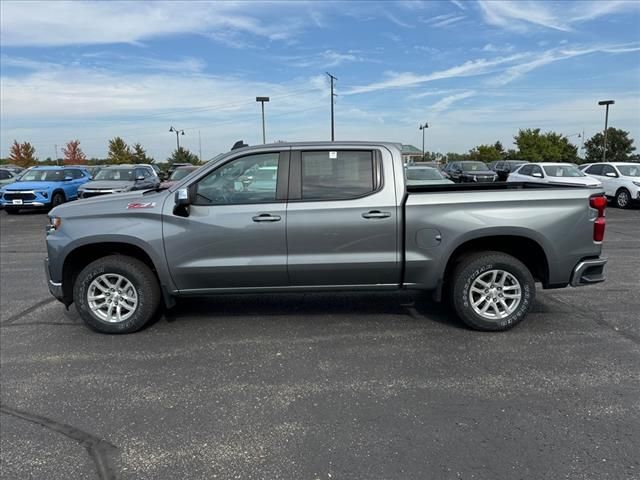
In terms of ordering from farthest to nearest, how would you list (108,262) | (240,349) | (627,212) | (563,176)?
(563,176), (627,212), (108,262), (240,349)

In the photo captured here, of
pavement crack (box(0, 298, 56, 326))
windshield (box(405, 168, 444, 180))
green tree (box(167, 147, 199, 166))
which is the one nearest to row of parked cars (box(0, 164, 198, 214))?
windshield (box(405, 168, 444, 180))

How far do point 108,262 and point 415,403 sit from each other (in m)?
3.20

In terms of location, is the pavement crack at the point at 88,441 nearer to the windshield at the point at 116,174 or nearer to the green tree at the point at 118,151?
the windshield at the point at 116,174

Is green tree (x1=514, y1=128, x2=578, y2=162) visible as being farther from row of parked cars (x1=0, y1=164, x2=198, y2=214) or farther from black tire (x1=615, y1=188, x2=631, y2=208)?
row of parked cars (x1=0, y1=164, x2=198, y2=214)

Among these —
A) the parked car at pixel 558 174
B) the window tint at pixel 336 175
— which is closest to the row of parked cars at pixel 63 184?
the window tint at pixel 336 175

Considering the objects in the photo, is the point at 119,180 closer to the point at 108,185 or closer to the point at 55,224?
the point at 108,185

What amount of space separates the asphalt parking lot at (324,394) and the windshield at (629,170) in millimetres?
14149

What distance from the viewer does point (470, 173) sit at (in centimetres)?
2775

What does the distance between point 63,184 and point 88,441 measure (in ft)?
57.5

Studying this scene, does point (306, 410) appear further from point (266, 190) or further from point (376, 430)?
point (266, 190)

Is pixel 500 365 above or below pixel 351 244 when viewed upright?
below

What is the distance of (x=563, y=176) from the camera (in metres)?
17.5

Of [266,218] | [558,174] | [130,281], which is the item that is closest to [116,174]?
[130,281]

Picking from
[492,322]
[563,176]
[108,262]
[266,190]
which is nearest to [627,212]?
[563,176]
